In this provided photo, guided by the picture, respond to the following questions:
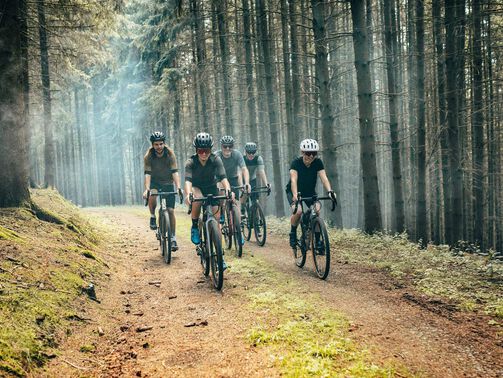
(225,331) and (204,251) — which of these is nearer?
(225,331)

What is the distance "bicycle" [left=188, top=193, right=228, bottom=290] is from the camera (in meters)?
6.49

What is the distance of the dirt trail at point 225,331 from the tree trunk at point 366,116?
162 inches

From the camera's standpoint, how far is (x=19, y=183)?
8781mm

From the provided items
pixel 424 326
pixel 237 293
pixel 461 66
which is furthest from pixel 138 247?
pixel 461 66

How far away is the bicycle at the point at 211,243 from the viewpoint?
255 inches

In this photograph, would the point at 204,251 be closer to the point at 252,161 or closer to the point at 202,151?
the point at 202,151

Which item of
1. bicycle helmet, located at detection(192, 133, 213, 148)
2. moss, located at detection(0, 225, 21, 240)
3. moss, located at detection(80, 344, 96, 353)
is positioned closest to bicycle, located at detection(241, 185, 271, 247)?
bicycle helmet, located at detection(192, 133, 213, 148)

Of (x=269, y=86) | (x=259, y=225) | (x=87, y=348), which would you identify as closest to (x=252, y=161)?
(x=259, y=225)

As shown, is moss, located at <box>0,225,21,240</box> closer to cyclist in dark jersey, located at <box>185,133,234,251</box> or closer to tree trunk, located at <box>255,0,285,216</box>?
cyclist in dark jersey, located at <box>185,133,234,251</box>

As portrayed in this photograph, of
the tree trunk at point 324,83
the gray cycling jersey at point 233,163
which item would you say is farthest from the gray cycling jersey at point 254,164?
the tree trunk at point 324,83

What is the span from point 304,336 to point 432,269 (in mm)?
4299

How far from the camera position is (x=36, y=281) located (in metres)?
5.38

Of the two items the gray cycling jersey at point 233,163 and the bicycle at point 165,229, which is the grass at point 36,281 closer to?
the bicycle at point 165,229

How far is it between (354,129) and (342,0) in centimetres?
1904
